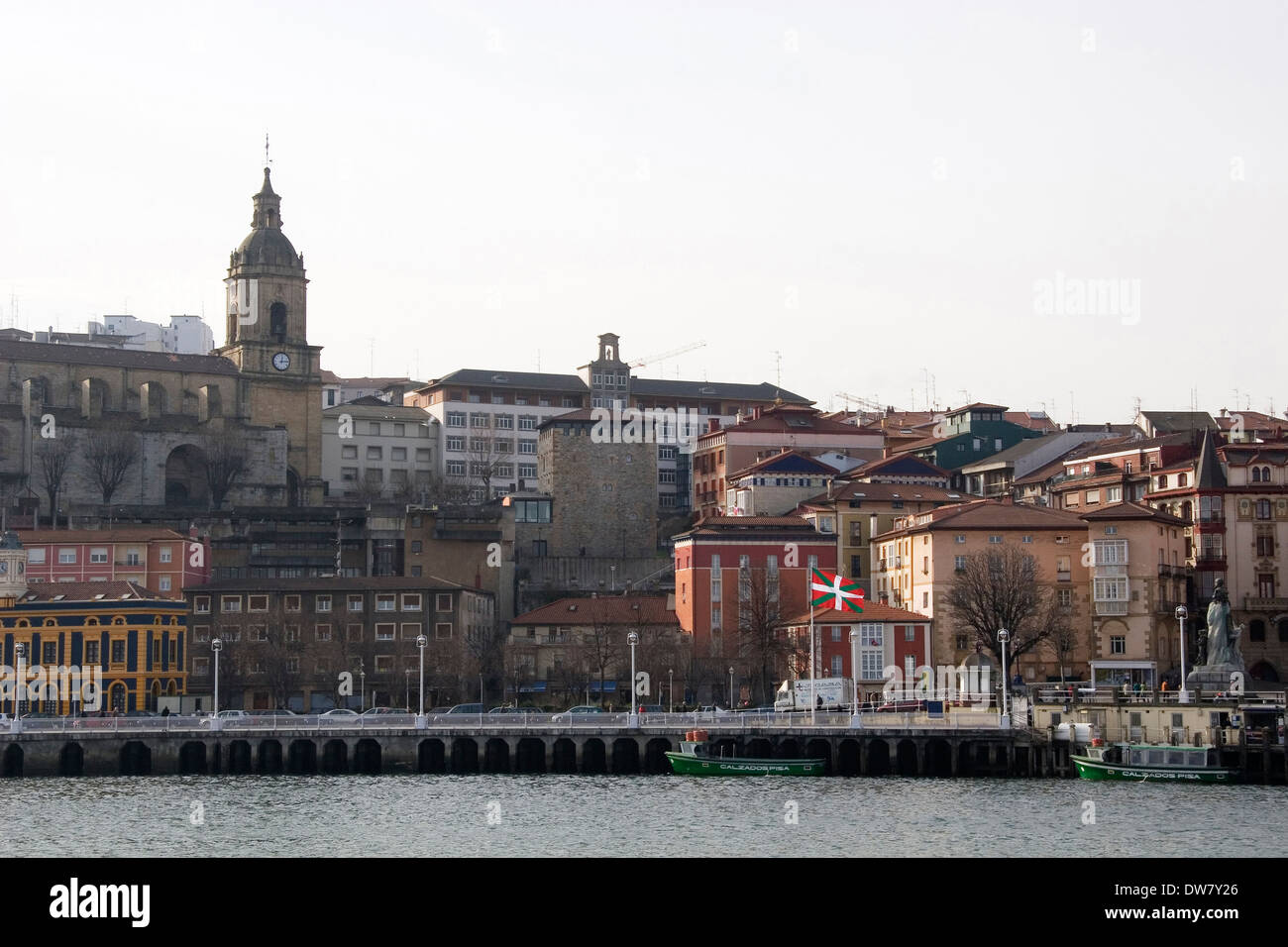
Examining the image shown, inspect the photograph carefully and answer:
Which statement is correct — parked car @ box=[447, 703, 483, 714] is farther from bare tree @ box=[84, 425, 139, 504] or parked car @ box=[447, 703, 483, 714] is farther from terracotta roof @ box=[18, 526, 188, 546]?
bare tree @ box=[84, 425, 139, 504]

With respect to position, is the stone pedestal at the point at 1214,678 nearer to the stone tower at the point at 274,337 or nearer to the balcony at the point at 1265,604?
the balcony at the point at 1265,604

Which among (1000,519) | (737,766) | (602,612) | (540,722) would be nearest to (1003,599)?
(1000,519)

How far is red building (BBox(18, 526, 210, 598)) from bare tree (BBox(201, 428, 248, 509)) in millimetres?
24484

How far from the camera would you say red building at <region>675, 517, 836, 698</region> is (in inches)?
3834

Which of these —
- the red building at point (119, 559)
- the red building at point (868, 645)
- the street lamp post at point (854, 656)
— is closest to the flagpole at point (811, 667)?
the red building at point (868, 645)

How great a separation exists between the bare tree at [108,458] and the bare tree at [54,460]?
1.21m

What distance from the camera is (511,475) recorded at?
146625 millimetres

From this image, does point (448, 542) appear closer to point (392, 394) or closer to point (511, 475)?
point (511, 475)

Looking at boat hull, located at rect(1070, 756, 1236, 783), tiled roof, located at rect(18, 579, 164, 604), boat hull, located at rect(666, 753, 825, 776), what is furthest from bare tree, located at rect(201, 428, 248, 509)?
boat hull, located at rect(1070, 756, 1236, 783)

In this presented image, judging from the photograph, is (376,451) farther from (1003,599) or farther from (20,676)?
(1003,599)

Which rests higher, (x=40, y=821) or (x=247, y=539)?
(x=247, y=539)

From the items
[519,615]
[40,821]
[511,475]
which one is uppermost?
[511,475]
